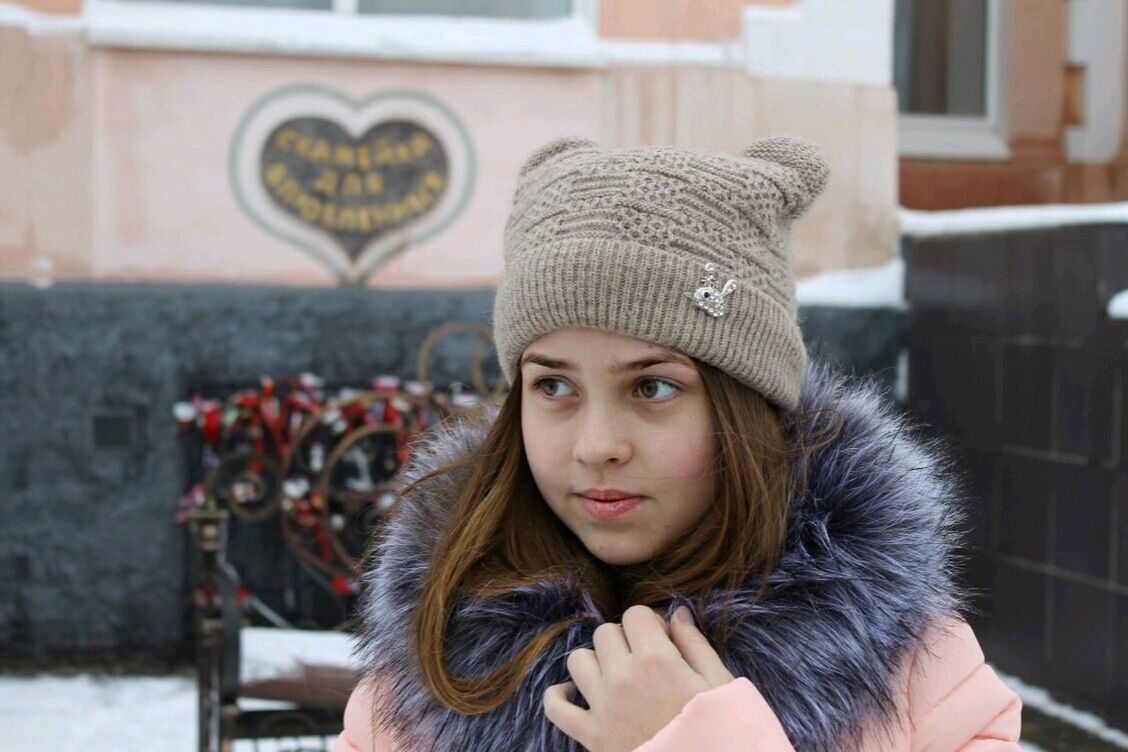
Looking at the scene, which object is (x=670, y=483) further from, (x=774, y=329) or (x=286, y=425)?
(x=286, y=425)

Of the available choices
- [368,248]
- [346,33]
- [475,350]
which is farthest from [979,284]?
[346,33]

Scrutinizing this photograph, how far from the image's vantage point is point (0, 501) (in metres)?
4.25

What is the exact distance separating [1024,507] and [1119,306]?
847 mm

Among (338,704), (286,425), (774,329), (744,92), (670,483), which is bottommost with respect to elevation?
(338,704)

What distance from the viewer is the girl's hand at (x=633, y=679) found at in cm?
123

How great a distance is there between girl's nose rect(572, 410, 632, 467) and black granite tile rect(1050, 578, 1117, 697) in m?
2.97

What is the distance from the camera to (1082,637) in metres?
3.90

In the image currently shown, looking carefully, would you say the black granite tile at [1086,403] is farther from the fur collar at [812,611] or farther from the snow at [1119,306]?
the fur collar at [812,611]

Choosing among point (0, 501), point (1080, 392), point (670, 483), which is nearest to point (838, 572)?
point (670, 483)

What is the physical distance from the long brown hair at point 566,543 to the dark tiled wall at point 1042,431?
270cm

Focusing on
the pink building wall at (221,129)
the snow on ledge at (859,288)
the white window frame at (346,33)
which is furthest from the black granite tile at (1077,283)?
the white window frame at (346,33)

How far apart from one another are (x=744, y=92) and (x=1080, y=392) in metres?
1.75

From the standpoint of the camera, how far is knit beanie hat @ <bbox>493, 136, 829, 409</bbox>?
1368 mm

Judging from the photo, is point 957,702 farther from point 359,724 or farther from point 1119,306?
point 1119,306
